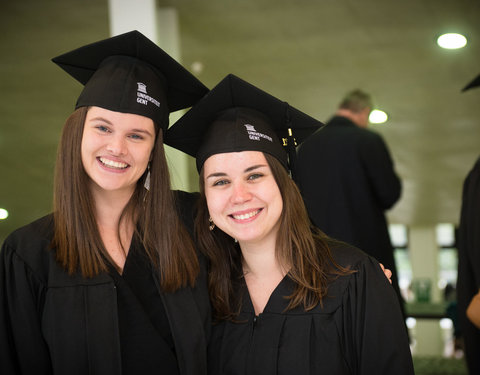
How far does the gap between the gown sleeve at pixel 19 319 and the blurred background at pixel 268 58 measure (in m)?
1.36

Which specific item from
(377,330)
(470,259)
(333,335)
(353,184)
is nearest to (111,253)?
(333,335)

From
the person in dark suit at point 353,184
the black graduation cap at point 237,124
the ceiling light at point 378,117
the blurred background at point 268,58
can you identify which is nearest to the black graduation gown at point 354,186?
the person in dark suit at point 353,184

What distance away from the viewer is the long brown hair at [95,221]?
2.18 metres

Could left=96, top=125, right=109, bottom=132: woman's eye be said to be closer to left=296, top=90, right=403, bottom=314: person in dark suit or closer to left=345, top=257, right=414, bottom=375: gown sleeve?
left=345, top=257, right=414, bottom=375: gown sleeve

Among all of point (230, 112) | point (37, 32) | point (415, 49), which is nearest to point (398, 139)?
point (415, 49)

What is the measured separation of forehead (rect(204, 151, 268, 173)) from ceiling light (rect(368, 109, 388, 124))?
503cm

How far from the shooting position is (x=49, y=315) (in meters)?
2.05

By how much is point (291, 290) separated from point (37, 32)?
135 inches

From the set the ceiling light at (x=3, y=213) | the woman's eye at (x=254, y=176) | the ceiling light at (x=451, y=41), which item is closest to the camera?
the woman's eye at (x=254, y=176)

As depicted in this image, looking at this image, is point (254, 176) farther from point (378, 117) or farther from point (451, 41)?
point (378, 117)

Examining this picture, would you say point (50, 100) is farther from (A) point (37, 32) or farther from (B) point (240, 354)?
(B) point (240, 354)

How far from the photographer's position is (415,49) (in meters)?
5.46

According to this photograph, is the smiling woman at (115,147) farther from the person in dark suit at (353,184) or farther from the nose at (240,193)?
the person in dark suit at (353,184)

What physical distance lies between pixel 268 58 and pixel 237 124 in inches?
129
